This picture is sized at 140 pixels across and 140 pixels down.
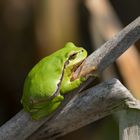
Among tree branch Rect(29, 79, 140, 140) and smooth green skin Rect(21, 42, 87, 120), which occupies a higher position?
smooth green skin Rect(21, 42, 87, 120)

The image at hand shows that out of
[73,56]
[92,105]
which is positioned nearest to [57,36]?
[73,56]

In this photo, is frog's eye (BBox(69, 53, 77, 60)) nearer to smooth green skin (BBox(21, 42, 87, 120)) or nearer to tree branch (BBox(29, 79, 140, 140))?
smooth green skin (BBox(21, 42, 87, 120))

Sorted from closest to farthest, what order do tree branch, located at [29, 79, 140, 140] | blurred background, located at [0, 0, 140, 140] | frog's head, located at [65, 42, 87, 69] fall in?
tree branch, located at [29, 79, 140, 140], frog's head, located at [65, 42, 87, 69], blurred background, located at [0, 0, 140, 140]

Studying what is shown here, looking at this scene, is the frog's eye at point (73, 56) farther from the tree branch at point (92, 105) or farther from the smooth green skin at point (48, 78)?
the tree branch at point (92, 105)

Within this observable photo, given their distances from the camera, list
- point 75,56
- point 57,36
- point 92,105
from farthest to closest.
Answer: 1. point 57,36
2. point 75,56
3. point 92,105

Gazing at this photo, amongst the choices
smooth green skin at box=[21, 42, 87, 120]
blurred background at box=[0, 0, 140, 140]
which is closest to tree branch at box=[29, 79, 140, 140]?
smooth green skin at box=[21, 42, 87, 120]

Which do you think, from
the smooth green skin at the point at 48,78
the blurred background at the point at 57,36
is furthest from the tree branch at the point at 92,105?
the blurred background at the point at 57,36

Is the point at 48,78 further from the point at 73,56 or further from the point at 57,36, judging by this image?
the point at 57,36

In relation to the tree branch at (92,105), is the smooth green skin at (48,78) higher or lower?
higher
